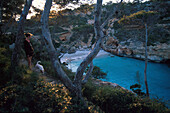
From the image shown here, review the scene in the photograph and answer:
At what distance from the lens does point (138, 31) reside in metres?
18.7

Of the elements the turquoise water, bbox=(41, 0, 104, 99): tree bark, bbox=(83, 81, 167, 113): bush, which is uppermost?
bbox=(41, 0, 104, 99): tree bark

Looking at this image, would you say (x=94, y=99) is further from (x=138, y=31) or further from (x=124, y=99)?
(x=138, y=31)

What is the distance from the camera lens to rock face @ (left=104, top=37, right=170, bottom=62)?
45.1ft

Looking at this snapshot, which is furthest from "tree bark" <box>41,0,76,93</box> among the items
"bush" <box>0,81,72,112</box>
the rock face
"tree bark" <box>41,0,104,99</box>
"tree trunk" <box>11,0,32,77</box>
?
the rock face

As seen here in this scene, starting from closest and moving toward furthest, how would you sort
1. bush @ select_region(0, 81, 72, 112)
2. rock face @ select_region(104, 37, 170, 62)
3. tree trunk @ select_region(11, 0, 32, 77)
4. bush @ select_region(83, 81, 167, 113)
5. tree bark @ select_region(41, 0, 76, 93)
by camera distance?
bush @ select_region(0, 81, 72, 112), tree bark @ select_region(41, 0, 76, 93), bush @ select_region(83, 81, 167, 113), tree trunk @ select_region(11, 0, 32, 77), rock face @ select_region(104, 37, 170, 62)

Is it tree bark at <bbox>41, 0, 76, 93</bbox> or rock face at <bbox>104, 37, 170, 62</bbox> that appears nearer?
tree bark at <bbox>41, 0, 76, 93</bbox>

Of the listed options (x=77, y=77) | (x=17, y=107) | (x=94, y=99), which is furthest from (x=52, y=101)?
(x=94, y=99)

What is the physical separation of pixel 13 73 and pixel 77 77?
2.07 m

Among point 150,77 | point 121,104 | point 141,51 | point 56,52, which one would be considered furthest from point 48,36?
point 141,51

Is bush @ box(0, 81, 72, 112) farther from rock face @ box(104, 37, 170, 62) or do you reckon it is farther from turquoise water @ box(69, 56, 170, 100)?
rock face @ box(104, 37, 170, 62)

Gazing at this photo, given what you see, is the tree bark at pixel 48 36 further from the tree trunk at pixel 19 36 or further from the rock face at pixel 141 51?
the rock face at pixel 141 51

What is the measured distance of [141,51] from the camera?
52.0ft

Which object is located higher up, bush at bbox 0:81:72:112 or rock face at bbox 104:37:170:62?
bush at bbox 0:81:72:112

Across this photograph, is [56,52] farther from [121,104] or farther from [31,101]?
[121,104]
